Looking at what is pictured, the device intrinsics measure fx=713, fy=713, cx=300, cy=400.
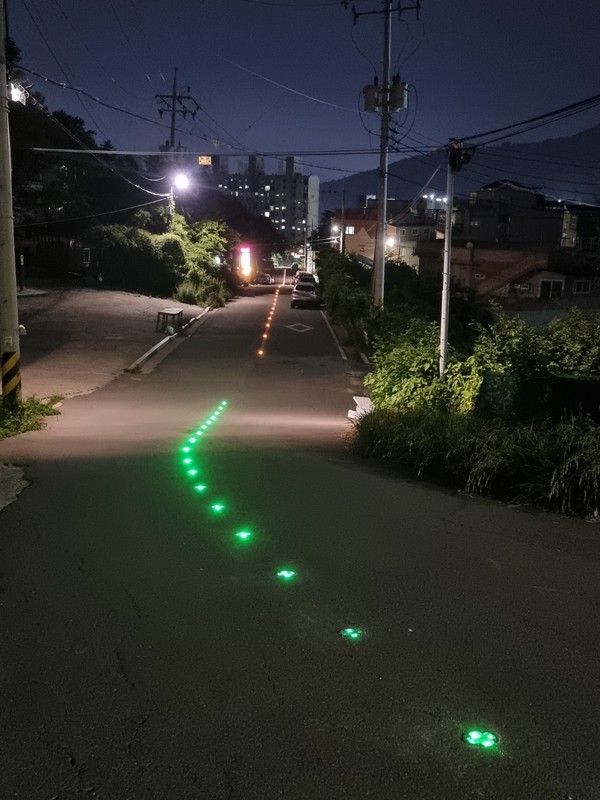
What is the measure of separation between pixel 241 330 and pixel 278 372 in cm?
1121

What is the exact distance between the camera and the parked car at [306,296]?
149 feet

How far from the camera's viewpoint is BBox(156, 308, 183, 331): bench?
103 feet

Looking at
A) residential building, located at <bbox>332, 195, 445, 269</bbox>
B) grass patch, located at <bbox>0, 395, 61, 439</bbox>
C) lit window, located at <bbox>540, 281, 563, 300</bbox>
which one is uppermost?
residential building, located at <bbox>332, 195, 445, 269</bbox>

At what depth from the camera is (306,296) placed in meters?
45.6

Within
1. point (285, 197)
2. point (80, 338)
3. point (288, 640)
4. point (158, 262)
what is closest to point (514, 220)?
point (158, 262)

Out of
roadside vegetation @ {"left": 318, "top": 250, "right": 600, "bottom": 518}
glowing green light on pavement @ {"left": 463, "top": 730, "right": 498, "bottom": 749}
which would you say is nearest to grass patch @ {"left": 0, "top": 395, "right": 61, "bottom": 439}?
roadside vegetation @ {"left": 318, "top": 250, "right": 600, "bottom": 518}

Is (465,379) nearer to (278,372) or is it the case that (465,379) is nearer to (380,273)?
(278,372)

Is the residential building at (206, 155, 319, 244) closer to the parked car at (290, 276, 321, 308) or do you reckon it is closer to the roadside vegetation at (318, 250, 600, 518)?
the parked car at (290, 276, 321, 308)

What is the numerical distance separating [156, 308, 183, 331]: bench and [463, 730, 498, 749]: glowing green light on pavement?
29.0 meters

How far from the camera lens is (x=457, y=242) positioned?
51.4m

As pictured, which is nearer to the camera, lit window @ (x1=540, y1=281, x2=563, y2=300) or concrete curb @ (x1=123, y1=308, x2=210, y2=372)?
concrete curb @ (x1=123, y1=308, x2=210, y2=372)

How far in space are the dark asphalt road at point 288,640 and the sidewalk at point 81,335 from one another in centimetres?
1175

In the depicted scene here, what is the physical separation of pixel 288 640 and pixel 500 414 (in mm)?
6391

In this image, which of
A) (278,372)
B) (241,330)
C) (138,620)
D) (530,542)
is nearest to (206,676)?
(138,620)
